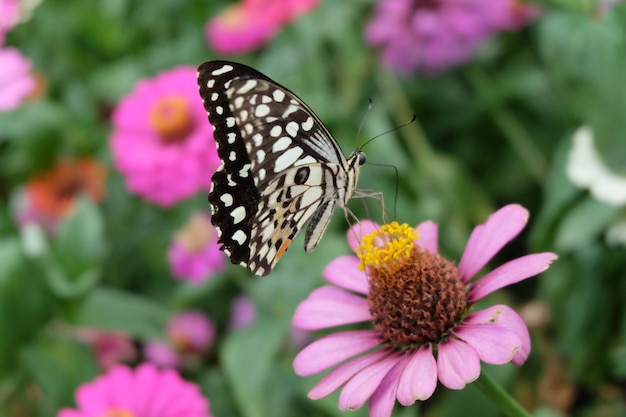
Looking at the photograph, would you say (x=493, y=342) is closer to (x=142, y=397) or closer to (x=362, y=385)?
(x=362, y=385)

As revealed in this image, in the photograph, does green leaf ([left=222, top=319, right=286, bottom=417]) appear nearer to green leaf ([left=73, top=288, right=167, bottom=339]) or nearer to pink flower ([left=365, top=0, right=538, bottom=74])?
green leaf ([left=73, top=288, right=167, bottom=339])

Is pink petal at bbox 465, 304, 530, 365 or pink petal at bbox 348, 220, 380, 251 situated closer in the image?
pink petal at bbox 465, 304, 530, 365

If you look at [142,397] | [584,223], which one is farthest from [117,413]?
[584,223]

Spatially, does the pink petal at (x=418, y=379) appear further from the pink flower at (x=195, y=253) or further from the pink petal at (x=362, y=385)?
the pink flower at (x=195, y=253)

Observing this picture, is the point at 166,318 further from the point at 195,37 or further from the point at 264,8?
the point at 195,37

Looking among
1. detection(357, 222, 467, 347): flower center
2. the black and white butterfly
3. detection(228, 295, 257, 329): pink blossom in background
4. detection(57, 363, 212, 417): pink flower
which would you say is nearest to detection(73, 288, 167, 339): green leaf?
detection(228, 295, 257, 329): pink blossom in background
